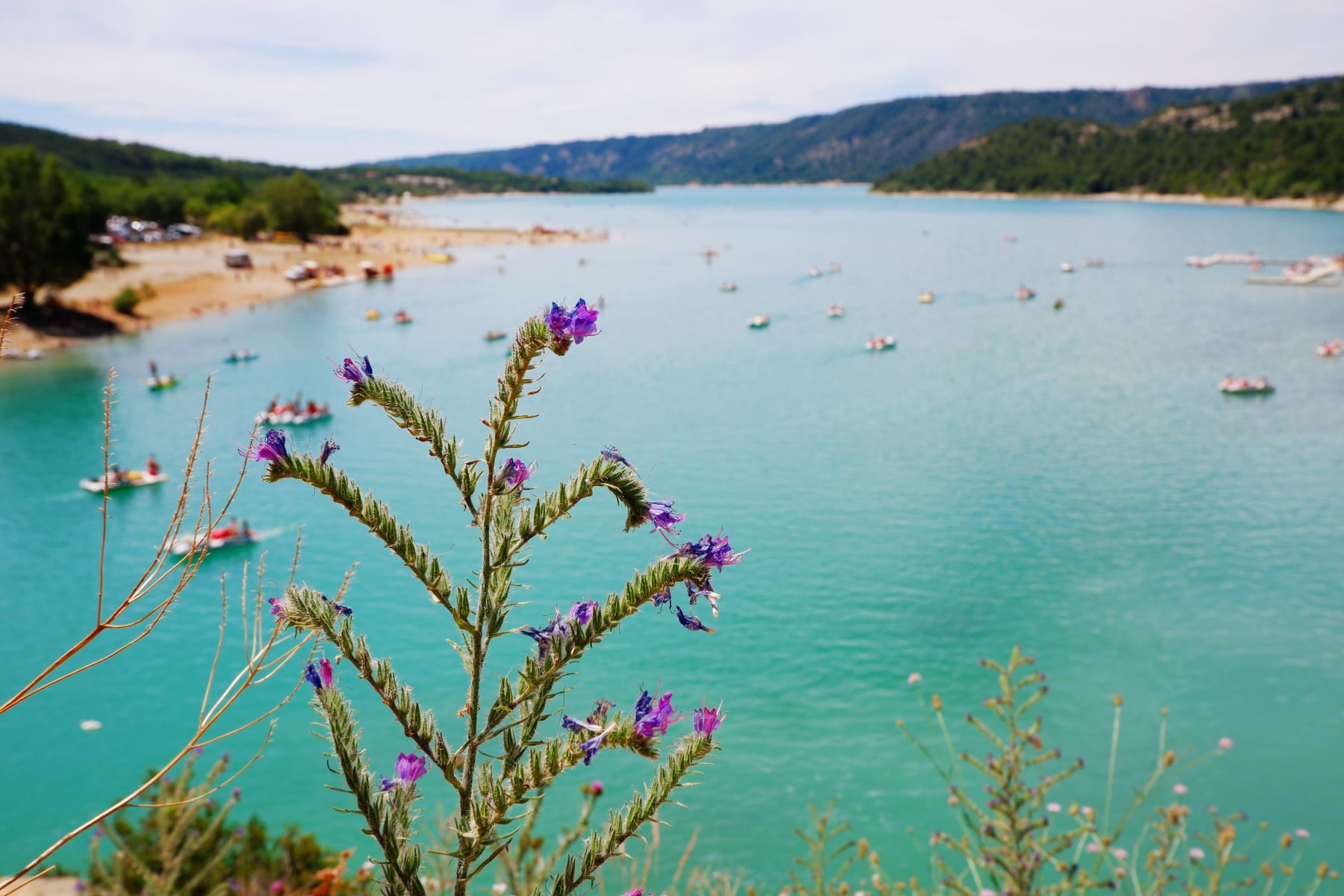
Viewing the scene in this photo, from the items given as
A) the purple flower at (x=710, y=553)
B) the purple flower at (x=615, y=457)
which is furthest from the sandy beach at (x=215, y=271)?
the purple flower at (x=710, y=553)

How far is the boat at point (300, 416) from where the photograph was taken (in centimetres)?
4006

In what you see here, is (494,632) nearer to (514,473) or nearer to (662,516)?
(514,473)

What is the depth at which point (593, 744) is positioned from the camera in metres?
2.87

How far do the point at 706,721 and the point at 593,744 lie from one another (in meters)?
0.43

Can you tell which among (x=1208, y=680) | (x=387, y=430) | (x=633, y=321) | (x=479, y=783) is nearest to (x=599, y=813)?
(x=1208, y=680)

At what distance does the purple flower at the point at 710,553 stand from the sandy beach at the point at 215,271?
48.5 m

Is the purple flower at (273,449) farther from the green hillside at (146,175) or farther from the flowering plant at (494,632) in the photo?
the green hillside at (146,175)

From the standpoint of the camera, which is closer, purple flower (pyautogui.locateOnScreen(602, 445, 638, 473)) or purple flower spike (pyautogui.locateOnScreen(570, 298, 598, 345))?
purple flower spike (pyautogui.locateOnScreen(570, 298, 598, 345))

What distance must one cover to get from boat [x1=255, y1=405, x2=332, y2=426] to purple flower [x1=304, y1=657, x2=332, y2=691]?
38.6 meters

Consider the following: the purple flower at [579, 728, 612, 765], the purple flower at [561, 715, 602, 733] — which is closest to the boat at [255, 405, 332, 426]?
the purple flower at [561, 715, 602, 733]

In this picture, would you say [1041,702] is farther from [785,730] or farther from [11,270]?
[11,270]

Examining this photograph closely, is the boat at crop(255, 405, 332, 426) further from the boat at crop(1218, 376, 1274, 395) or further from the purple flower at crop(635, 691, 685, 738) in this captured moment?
the boat at crop(1218, 376, 1274, 395)

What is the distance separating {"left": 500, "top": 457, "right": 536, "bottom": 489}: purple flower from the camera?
9.36 feet

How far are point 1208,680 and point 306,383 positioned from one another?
44.9 meters
